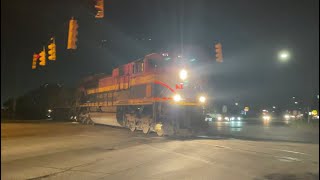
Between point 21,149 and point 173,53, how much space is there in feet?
32.7

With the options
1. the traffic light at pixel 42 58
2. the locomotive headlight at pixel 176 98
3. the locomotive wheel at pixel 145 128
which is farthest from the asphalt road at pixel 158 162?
the traffic light at pixel 42 58

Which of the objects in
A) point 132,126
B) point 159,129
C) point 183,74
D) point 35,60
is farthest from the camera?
point 132,126

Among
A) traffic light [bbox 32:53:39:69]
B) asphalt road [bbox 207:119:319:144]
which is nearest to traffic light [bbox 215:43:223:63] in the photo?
asphalt road [bbox 207:119:319:144]

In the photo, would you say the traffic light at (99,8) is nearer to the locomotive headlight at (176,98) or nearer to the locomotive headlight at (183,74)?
the locomotive headlight at (176,98)

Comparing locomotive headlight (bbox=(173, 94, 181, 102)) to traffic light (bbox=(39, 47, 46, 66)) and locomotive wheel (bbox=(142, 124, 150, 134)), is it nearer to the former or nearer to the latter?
locomotive wheel (bbox=(142, 124, 150, 134))

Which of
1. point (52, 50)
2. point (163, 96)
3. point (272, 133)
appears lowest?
point (272, 133)

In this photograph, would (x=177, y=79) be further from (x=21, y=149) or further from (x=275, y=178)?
(x=275, y=178)

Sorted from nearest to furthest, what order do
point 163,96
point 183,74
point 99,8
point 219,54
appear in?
point 99,8, point 163,96, point 183,74, point 219,54

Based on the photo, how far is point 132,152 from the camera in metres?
14.1

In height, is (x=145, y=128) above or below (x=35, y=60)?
below

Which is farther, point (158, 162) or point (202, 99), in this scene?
point (202, 99)

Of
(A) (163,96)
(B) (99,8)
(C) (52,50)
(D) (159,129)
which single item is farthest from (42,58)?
(B) (99,8)

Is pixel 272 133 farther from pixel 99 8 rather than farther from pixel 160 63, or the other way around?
pixel 99 8

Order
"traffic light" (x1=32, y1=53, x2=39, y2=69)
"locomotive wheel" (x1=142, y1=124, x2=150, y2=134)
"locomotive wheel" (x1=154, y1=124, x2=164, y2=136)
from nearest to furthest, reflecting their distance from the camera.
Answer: "locomotive wheel" (x1=154, y1=124, x2=164, y2=136) → "locomotive wheel" (x1=142, y1=124, x2=150, y2=134) → "traffic light" (x1=32, y1=53, x2=39, y2=69)
